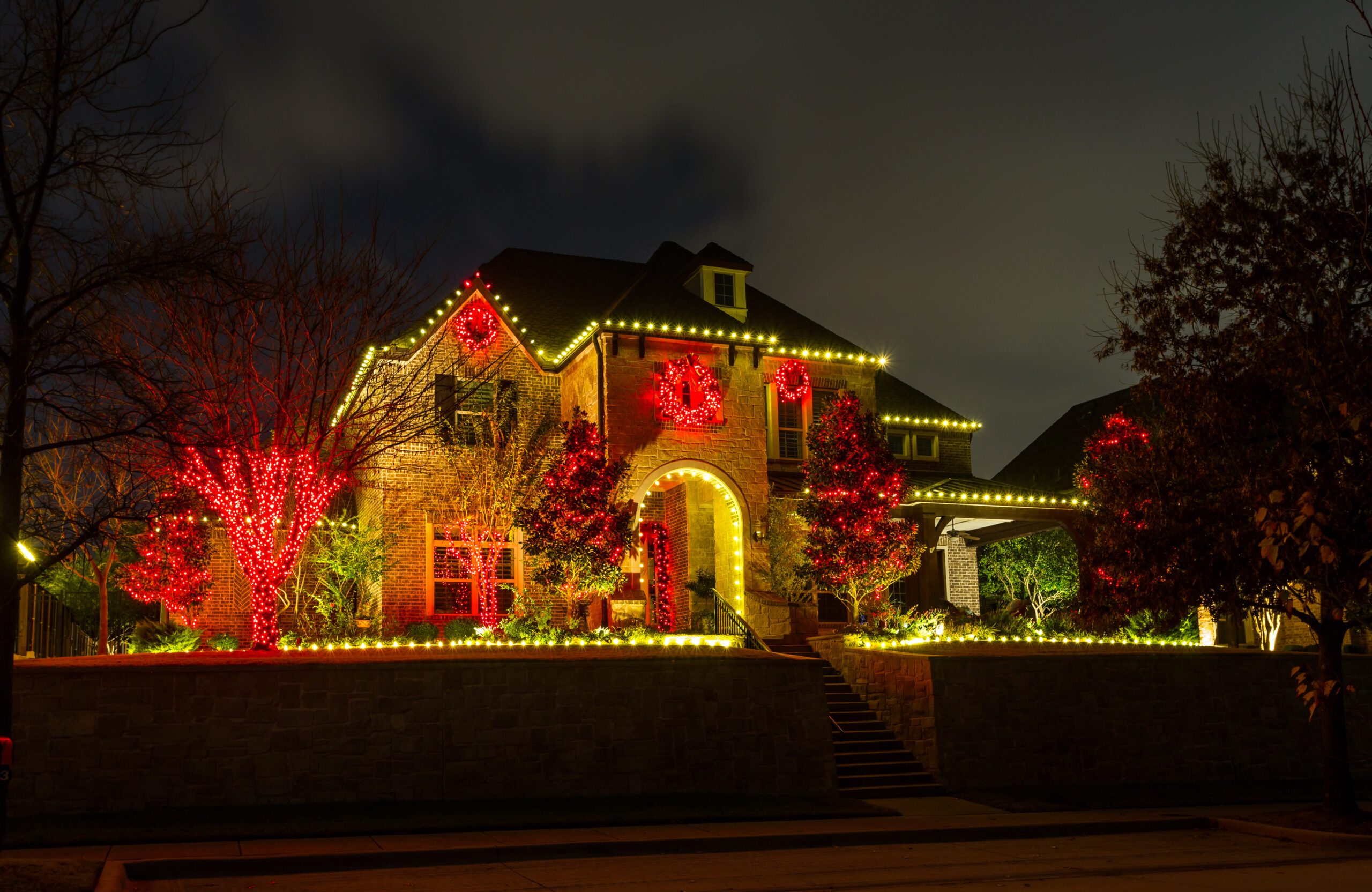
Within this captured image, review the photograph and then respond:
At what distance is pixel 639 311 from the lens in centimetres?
2259

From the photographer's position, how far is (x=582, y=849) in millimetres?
10859

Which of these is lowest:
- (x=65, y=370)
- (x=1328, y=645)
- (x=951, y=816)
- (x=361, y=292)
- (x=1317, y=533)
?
(x=951, y=816)

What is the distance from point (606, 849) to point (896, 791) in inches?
218

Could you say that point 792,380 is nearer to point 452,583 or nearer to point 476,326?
point 476,326

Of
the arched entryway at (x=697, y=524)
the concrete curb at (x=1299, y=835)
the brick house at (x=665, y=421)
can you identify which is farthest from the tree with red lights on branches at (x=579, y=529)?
the concrete curb at (x=1299, y=835)

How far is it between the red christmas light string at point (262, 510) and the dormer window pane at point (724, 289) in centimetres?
1202

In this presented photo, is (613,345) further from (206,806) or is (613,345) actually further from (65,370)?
(65,370)

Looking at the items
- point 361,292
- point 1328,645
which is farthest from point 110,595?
point 1328,645

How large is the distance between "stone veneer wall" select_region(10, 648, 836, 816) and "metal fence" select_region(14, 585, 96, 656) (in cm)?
339

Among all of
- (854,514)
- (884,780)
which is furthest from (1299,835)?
(854,514)

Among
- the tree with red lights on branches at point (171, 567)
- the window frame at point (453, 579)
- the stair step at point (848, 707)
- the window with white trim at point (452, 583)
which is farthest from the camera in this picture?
the window with white trim at point (452, 583)

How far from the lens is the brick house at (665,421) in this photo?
21.8 m

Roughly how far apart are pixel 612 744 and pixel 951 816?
4.31 metres

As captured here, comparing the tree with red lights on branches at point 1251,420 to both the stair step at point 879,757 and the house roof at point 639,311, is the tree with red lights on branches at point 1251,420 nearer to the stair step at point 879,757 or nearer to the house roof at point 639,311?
the stair step at point 879,757
